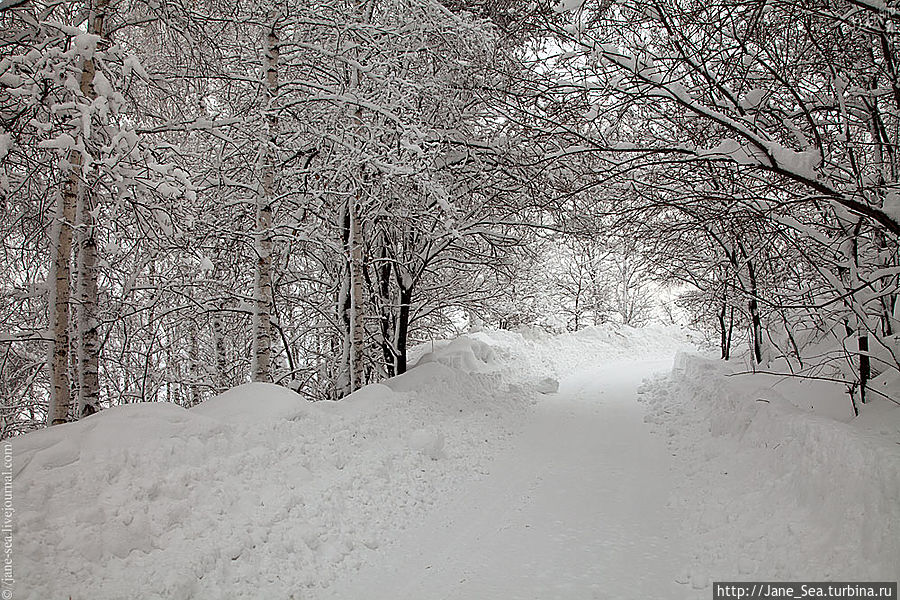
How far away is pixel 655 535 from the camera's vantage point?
4.76 meters

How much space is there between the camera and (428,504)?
563cm

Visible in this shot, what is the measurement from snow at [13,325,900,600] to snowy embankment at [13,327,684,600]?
2 cm

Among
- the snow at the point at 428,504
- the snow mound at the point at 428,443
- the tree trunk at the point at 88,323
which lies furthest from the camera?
the snow mound at the point at 428,443

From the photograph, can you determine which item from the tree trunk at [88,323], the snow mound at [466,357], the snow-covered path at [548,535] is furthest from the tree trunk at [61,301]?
the snow mound at [466,357]

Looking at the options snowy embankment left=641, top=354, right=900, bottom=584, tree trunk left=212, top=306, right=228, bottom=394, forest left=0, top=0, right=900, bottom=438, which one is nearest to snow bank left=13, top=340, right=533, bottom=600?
forest left=0, top=0, right=900, bottom=438

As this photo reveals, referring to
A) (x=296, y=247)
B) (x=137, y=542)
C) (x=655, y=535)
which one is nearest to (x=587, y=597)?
(x=655, y=535)

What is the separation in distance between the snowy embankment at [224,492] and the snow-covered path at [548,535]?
37 centimetres

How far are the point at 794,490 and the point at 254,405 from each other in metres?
6.11

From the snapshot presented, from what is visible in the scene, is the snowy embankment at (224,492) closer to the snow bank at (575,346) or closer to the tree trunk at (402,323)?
the tree trunk at (402,323)

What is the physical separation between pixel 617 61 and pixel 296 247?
6487 mm

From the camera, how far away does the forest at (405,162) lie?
14.3ft

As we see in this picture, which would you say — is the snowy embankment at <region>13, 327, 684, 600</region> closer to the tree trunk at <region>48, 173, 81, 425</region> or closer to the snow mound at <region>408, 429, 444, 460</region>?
the snow mound at <region>408, 429, 444, 460</region>

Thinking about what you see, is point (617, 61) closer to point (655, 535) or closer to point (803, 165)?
point (803, 165)

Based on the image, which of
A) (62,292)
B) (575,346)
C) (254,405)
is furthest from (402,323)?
(575,346)
